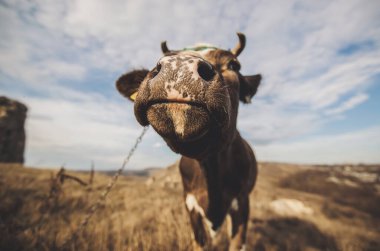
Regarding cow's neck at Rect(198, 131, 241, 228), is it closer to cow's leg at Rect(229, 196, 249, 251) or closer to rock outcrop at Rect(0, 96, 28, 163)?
cow's leg at Rect(229, 196, 249, 251)

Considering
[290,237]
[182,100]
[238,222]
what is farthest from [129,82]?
[290,237]

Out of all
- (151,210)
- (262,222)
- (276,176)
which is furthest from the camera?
(276,176)

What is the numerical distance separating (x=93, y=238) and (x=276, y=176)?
950 inches

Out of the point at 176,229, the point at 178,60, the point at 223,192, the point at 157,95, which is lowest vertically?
the point at 176,229

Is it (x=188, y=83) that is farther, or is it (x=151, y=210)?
(x=151, y=210)

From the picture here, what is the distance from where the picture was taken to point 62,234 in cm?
441

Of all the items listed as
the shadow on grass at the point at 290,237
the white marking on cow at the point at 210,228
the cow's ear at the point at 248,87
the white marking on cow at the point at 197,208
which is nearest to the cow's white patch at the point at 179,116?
the cow's ear at the point at 248,87

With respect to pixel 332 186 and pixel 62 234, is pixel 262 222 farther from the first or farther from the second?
pixel 332 186

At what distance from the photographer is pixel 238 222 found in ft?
13.8

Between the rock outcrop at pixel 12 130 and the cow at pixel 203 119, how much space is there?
22.5 m

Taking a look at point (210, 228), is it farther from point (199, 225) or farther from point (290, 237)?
point (290, 237)

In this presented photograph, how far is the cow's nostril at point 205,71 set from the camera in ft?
5.72

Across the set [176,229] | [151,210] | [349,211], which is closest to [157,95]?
[176,229]

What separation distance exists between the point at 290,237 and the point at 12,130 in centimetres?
2494
